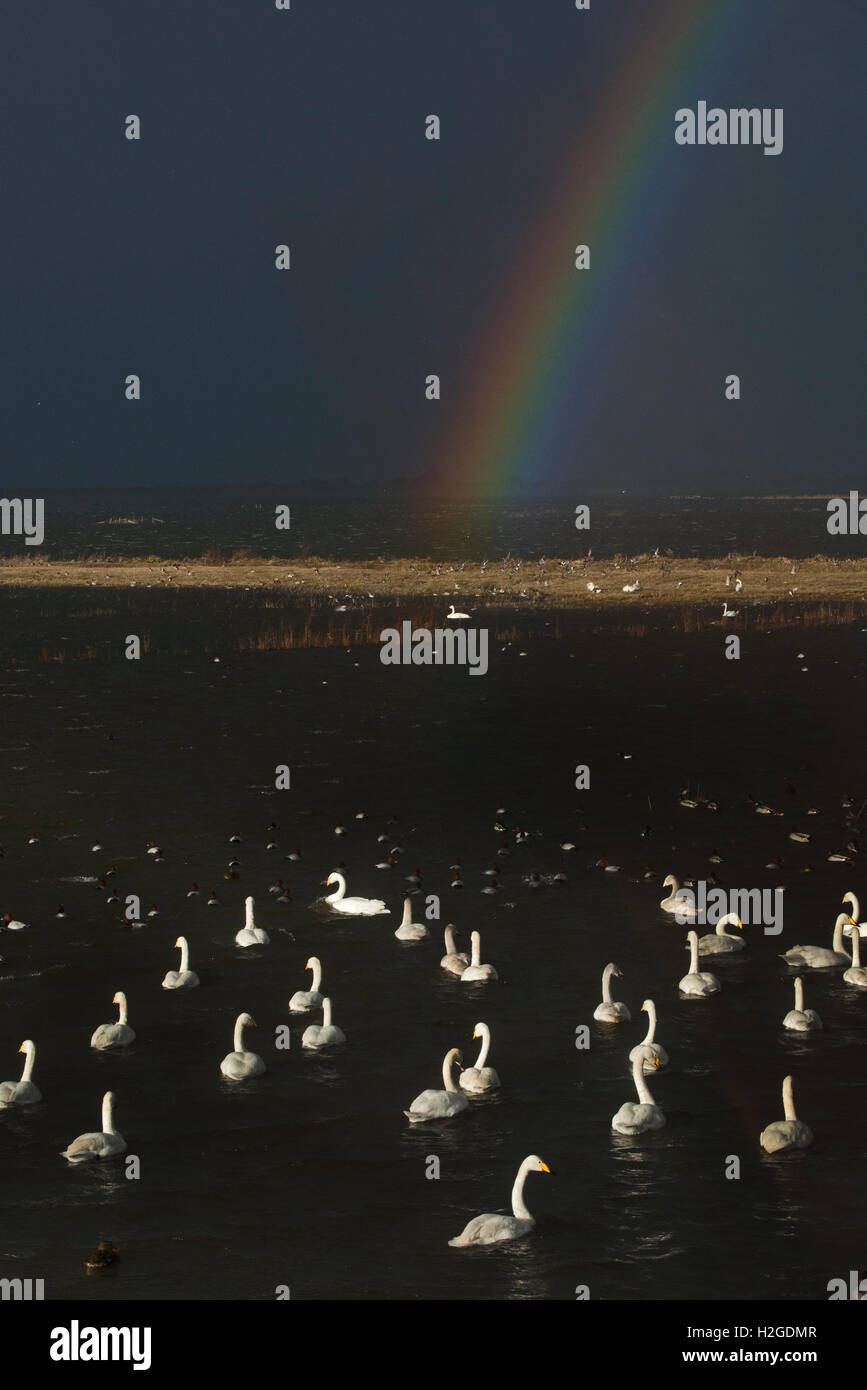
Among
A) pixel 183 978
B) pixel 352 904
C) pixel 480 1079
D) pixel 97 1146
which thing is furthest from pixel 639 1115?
pixel 352 904

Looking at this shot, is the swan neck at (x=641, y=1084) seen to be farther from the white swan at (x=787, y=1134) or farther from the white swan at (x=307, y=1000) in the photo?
the white swan at (x=307, y=1000)

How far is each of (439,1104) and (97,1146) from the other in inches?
127

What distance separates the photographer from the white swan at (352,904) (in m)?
24.1

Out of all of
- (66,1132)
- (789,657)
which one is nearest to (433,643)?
(789,657)

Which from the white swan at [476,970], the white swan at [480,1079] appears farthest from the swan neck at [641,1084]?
the white swan at [476,970]

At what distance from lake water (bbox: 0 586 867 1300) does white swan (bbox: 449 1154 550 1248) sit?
139 millimetres

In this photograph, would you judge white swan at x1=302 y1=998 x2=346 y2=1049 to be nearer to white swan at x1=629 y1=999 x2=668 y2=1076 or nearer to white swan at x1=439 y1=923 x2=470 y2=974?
white swan at x1=439 y1=923 x2=470 y2=974

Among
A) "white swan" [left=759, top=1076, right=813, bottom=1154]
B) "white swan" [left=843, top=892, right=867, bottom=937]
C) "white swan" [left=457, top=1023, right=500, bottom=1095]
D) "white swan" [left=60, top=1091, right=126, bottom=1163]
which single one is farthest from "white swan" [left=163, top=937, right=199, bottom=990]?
"white swan" [left=843, top=892, right=867, bottom=937]

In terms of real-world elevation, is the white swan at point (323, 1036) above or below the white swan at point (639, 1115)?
above

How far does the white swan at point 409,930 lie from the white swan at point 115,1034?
15.5ft

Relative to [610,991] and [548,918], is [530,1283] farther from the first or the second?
[548,918]

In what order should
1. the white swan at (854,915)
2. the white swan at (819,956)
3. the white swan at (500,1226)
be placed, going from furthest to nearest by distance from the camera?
1. the white swan at (854,915)
2. the white swan at (819,956)
3. the white swan at (500,1226)

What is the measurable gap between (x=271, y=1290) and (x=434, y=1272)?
1289mm

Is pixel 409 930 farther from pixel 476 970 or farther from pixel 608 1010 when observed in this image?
pixel 608 1010
